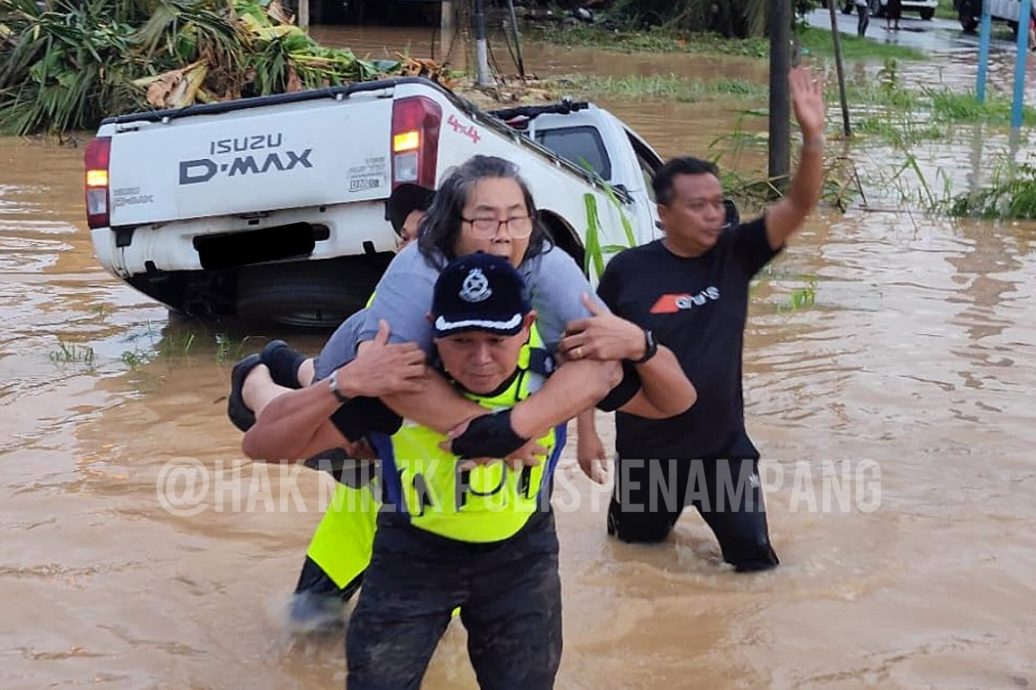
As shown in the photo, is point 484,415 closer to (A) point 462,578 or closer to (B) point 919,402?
(A) point 462,578

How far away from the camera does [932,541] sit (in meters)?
5.19

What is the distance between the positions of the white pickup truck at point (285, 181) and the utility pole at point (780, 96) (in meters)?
5.32

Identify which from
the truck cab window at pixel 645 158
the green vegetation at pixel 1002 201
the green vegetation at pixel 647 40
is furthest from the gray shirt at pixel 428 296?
the green vegetation at pixel 647 40

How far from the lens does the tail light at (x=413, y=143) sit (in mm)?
6656

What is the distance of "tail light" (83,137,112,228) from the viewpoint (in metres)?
6.97

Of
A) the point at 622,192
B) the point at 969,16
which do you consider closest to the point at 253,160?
the point at 622,192

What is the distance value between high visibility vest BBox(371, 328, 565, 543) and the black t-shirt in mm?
1573

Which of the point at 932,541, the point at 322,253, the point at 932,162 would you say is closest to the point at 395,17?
the point at 932,162

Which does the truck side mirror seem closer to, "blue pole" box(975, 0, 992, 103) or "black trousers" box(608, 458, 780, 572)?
"black trousers" box(608, 458, 780, 572)

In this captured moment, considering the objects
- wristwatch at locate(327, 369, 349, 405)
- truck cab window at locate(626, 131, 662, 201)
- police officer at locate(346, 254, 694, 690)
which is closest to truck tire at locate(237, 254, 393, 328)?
truck cab window at locate(626, 131, 662, 201)

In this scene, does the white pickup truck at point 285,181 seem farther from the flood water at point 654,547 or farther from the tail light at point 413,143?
the flood water at point 654,547

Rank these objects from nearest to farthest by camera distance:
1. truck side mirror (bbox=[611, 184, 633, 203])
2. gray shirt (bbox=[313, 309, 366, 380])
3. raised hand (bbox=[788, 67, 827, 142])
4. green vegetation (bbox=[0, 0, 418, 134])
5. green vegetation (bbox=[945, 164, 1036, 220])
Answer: gray shirt (bbox=[313, 309, 366, 380]), raised hand (bbox=[788, 67, 827, 142]), truck side mirror (bbox=[611, 184, 633, 203]), green vegetation (bbox=[945, 164, 1036, 220]), green vegetation (bbox=[0, 0, 418, 134])

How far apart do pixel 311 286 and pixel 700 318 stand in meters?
3.35

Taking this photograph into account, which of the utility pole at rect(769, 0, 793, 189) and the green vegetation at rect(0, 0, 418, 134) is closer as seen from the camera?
the utility pole at rect(769, 0, 793, 189)
